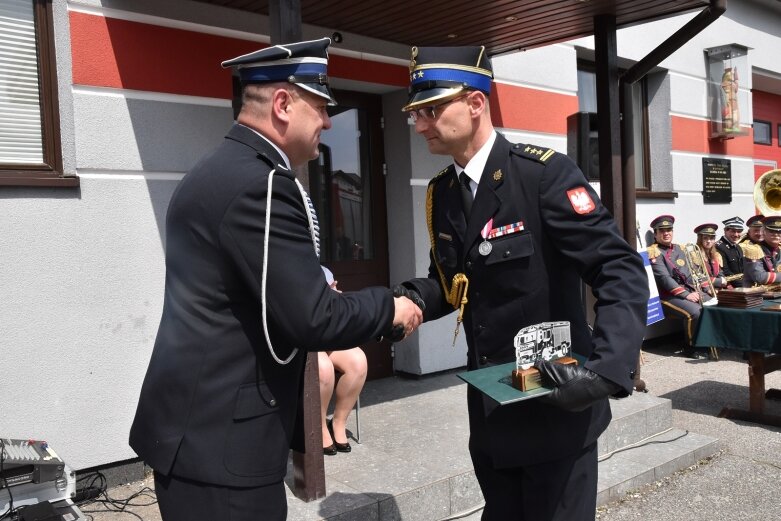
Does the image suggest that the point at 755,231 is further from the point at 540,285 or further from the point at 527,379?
the point at 527,379

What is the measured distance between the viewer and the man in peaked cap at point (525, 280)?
1.95 metres

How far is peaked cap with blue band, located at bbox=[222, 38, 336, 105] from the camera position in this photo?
1.87 meters

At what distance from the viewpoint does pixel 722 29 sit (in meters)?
9.49

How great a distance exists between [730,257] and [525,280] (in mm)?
8284

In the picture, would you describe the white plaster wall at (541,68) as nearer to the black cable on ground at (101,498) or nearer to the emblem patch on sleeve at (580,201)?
the emblem patch on sleeve at (580,201)

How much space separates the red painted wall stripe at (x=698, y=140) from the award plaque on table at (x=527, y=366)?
7.51m

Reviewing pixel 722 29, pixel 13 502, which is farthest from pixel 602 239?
pixel 722 29

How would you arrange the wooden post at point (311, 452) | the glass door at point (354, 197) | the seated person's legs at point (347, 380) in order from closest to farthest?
1. the wooden post at point (311, 452)
2. the seated person's legs at point (347, 380)
3. the glass door at point (354, 197)

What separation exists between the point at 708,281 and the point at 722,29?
12.3 ft

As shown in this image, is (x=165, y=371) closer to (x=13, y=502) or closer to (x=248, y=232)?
(x=248, y=232)

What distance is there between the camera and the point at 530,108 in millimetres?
6703

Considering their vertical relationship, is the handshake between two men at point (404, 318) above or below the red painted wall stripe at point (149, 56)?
below

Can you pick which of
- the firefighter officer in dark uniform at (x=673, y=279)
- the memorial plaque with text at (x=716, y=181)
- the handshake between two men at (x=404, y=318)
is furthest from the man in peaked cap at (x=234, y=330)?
the memorial plaque with text at (x=716, y=181)

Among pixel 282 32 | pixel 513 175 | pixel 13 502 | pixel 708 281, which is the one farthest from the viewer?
pixel 708 281
